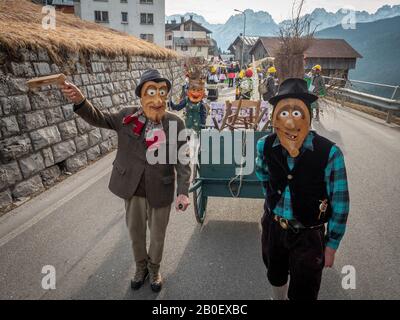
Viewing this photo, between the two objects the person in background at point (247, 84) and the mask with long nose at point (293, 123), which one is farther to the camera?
the person in background at point (247, 84)

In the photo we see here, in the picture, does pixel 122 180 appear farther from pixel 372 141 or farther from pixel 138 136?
pixel 372 141

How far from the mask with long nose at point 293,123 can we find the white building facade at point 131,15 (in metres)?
50.1

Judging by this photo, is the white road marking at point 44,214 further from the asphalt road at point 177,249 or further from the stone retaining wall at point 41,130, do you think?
the stone retaining wall at point 41,130

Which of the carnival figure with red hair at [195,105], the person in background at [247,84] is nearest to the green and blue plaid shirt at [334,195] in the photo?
the carnival figure with red hair at [195,105]

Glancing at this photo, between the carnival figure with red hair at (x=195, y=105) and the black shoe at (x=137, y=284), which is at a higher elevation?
the carnival figure with red hair at (x=195, y=105)

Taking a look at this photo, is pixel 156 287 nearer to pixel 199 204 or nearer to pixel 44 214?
pixel 199 204

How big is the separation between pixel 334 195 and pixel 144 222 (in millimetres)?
1765

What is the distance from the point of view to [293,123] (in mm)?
2137

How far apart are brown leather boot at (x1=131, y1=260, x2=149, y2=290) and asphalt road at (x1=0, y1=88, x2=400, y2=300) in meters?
0.08

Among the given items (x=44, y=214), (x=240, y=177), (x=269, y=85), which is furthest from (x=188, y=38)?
(x=240, y=177)

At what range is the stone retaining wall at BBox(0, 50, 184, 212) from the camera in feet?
16.1

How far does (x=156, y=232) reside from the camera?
3.04m

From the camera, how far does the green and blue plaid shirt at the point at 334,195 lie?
2.06m
